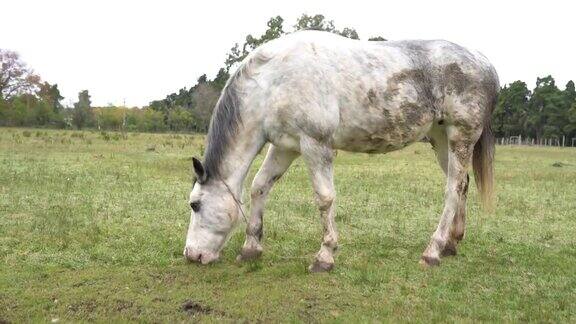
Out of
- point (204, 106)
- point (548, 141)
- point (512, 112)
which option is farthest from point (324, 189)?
point (512, 112)

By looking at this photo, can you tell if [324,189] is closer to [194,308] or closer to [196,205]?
[196,205]

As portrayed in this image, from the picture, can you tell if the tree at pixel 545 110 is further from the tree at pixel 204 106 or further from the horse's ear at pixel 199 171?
the horse's ear at pixel 199 171

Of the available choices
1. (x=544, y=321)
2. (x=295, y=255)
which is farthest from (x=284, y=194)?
(x=544, y=321)

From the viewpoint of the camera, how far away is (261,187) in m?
6.32

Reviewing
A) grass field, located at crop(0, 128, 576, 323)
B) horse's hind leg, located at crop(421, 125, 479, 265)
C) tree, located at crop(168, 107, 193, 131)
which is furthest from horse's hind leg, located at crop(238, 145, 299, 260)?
tree, located at crop(168, 107, 193, 131)

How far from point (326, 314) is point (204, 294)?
1.13 metres

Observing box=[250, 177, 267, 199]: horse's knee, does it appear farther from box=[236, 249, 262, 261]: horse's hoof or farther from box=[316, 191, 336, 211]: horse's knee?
box=[316, 191, 336, 211]: horse's knee

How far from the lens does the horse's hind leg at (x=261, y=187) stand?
627cm

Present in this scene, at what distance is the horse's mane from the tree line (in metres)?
34.5

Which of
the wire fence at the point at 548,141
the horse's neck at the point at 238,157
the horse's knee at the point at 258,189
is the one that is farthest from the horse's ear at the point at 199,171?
the wire fence at the point at 548,141

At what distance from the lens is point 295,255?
257 inches

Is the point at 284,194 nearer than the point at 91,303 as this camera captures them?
No

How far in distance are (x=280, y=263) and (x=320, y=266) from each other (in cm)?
54

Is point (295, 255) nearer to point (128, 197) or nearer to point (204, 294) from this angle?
point (204, 294)
